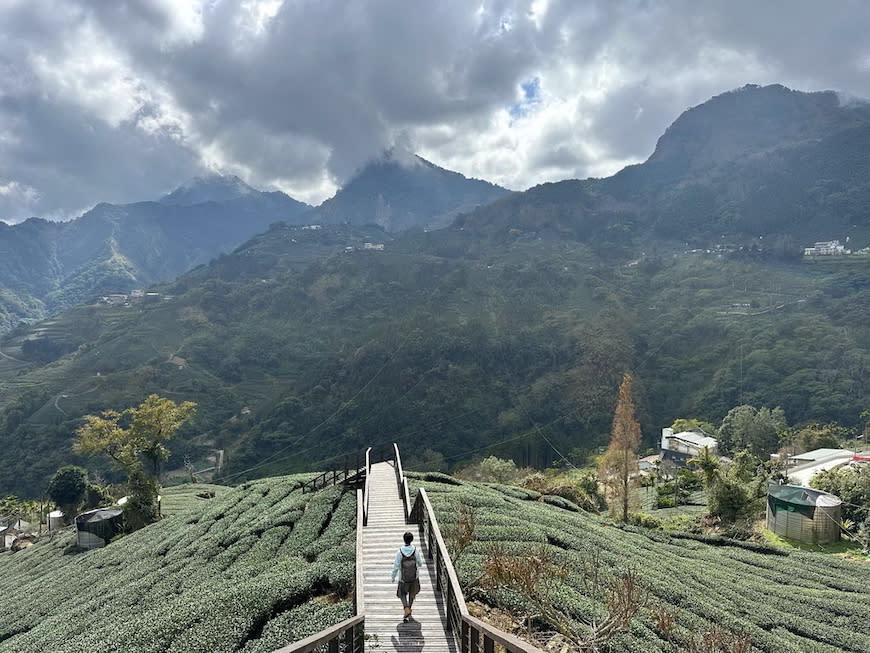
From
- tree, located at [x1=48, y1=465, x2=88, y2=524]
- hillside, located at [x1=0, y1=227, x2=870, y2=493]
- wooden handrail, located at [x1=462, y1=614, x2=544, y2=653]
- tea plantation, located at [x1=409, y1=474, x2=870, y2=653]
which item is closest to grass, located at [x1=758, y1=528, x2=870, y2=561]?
tea plantation, located at [x1=409, y1=474, x2=870, y2=653]

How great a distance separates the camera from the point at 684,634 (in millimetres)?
10117

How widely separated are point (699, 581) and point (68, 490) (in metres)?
46.7

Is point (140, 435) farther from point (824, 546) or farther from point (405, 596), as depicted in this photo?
point (824, 546)

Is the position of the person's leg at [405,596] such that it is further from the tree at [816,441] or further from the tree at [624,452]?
the tree at [816,441]

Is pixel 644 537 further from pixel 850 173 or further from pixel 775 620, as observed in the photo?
pixel 850 173

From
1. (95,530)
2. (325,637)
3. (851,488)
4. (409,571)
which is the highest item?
(325,637)

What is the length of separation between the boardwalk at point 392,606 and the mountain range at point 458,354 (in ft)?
203

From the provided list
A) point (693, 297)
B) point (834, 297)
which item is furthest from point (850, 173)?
point (693, 297)

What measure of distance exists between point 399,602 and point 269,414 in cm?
8947

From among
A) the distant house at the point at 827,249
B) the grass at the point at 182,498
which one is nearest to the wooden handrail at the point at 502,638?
the grass at the point at 182,498

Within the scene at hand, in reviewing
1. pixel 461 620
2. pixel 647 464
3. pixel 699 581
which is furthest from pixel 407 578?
pixel 647 464

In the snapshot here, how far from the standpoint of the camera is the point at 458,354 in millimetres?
109812

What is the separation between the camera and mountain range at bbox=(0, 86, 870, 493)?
8000cm

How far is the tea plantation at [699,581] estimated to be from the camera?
1077 centimetres
